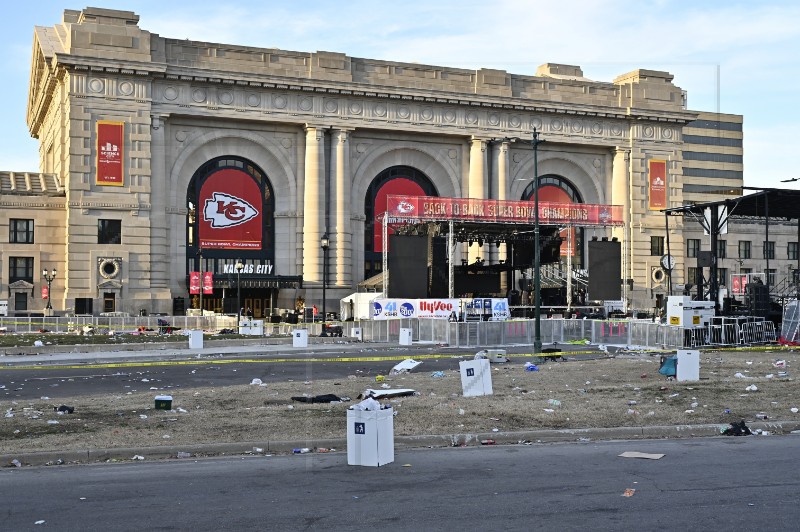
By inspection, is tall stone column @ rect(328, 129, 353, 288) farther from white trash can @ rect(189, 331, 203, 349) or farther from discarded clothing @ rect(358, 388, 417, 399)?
discarded clothing @ rect(358, 388, 417, 399)

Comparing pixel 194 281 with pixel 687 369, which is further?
pixel 194 281

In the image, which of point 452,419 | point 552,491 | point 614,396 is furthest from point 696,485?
point 614,396

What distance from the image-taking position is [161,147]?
62.4 metres

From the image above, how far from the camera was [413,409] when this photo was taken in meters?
15.8

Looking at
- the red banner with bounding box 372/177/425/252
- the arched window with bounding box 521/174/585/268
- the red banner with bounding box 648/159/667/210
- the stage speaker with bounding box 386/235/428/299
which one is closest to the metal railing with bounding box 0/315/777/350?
the stage speaker with bounding box 386/235/428/299

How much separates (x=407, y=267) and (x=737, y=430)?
1418 inches

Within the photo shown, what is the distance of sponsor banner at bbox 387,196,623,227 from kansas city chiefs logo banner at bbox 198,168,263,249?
1738cm

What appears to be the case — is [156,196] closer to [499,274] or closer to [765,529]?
[499,274]

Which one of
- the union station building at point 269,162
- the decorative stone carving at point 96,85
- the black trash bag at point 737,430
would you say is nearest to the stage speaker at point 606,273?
the union station building at point 269,162

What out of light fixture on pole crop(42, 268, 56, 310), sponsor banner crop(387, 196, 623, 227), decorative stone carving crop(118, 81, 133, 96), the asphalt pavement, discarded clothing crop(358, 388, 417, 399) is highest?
decorative stone carving crop(118, 81, 133, 96)

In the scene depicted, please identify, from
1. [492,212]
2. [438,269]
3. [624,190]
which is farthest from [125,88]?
[624,190]

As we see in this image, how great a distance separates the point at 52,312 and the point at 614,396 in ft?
164

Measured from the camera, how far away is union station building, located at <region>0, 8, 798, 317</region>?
6044cm

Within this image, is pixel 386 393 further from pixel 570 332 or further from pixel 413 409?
pixel 570 332
